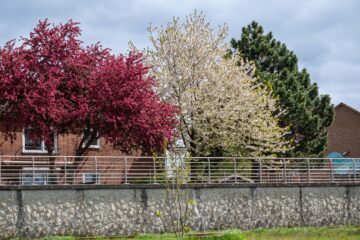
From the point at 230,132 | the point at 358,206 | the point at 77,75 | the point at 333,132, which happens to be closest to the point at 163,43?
the point at 230,132

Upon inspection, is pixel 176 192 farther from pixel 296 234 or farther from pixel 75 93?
pixel 75 93

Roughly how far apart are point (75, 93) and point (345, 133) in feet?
127

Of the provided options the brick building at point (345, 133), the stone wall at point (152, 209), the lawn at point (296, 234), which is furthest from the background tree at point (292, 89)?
the brick building at point (345, 133)

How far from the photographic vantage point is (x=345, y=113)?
6669cm

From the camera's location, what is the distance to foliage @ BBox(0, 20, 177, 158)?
31.4 meters

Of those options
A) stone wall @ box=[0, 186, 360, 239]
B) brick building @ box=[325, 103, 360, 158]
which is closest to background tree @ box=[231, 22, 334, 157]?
stone wall @ box=[0, 186, 360, 239]

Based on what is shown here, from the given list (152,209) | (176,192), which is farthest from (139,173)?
(176,192)

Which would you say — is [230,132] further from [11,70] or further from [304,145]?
[11,70]

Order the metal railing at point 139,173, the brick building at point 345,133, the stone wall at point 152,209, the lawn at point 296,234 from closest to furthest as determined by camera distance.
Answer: the stone wall at point 152,209, the lawn at point 296,234, the metal railing at point 139,173, the brick building at point 345,133

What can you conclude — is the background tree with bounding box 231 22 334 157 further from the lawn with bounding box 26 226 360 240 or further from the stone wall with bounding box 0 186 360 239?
the lawn with bounding box 26 226 360 240

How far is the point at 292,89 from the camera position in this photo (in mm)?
47281

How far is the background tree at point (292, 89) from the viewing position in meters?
45.6

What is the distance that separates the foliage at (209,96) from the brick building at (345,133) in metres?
25.3

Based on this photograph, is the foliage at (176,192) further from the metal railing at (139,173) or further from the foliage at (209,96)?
the foliage at (209,96)
